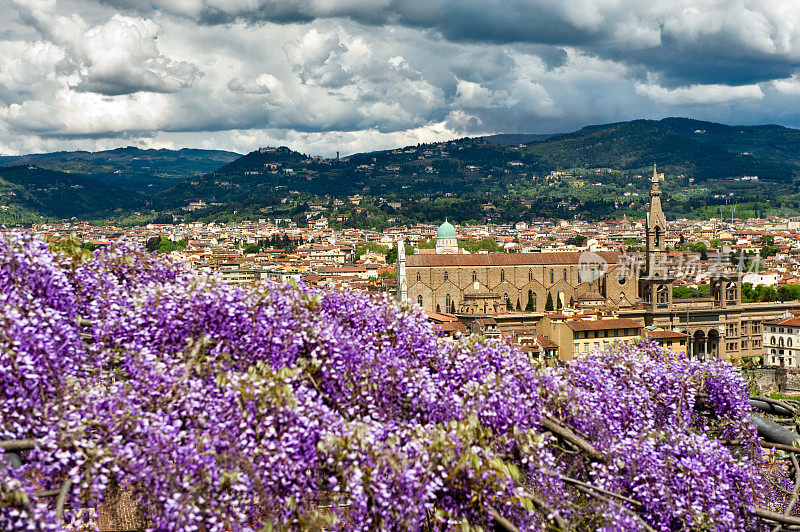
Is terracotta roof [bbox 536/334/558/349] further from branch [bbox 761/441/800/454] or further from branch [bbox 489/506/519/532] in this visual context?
branch [bbox 489/506/519/532]

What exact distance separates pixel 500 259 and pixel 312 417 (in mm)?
51574

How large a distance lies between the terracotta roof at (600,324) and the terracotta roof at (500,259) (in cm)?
1371

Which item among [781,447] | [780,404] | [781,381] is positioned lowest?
[781,381]

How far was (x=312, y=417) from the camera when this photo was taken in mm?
4605

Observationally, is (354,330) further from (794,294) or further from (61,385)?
(794,294)

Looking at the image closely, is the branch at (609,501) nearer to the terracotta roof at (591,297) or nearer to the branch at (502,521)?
the branch at (502,521)

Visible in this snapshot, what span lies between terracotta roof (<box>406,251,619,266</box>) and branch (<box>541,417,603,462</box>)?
4800 centimetres

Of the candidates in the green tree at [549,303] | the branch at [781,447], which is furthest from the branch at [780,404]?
the green tree at [549,303]

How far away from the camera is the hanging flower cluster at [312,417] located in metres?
4.20

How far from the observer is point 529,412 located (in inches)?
211

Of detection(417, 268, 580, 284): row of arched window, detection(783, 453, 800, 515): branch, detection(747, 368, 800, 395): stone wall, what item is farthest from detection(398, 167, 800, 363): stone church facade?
detection(783, 453, 800, 515): branch

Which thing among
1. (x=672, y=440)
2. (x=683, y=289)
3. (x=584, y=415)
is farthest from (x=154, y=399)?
(x=683, y=289)

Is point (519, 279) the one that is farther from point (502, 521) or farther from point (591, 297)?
point (502, 521)

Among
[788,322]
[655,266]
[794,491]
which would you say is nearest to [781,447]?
[794,491]
